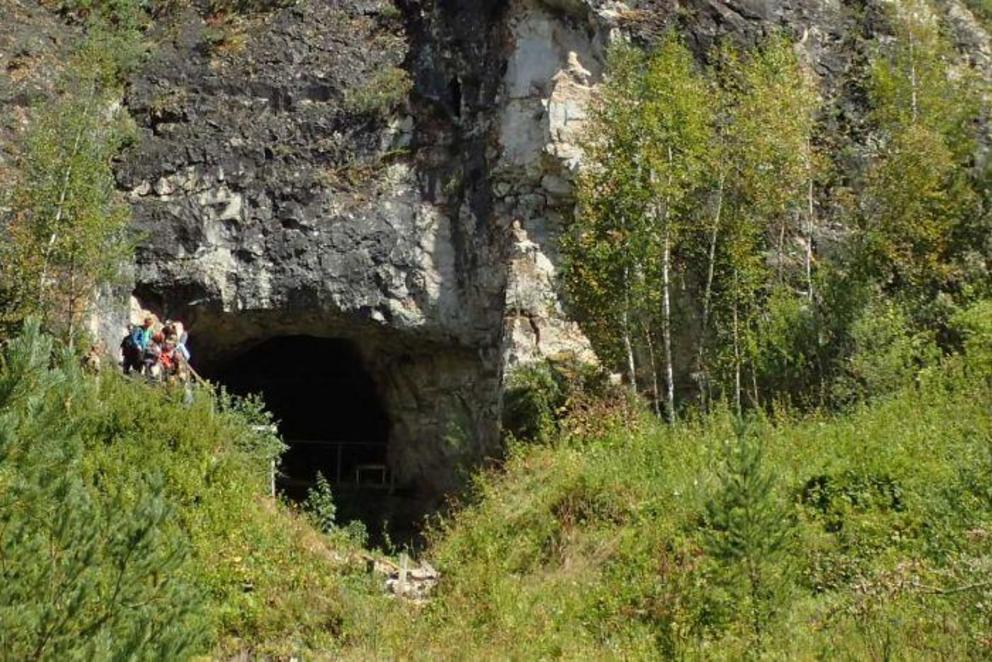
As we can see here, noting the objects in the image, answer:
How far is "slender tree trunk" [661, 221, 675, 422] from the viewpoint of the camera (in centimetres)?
1329

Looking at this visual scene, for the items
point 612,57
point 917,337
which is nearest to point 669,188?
point 612,57

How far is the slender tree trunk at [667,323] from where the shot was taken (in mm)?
13289

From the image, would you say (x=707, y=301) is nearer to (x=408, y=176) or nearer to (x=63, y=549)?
(x=408, y=176)

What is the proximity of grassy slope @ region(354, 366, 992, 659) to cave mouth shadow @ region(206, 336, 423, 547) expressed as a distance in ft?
17.1

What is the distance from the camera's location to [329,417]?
20.3m

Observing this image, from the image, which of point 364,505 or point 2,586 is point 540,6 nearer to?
point 364,505

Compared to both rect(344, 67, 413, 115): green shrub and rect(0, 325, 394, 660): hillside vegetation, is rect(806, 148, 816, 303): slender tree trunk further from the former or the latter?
rect(0, 325, 394, 660): hillside vegetation

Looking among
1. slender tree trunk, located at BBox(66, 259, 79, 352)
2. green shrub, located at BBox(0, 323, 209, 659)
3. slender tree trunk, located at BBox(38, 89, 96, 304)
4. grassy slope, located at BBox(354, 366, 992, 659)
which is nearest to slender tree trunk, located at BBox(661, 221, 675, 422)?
grassy slope, located at BBox(354, 366, 992, 659)

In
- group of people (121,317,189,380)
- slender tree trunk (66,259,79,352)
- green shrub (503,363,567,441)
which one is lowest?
green shrub (503,363,567,441)

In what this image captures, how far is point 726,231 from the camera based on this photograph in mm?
13906

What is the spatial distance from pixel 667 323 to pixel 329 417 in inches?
347

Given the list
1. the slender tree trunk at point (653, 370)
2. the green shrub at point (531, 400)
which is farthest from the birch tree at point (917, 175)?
the green shrub at point (531, 400)

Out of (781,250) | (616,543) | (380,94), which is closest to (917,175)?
(781,250)

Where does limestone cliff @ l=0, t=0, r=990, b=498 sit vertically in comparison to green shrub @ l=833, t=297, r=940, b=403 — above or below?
above
